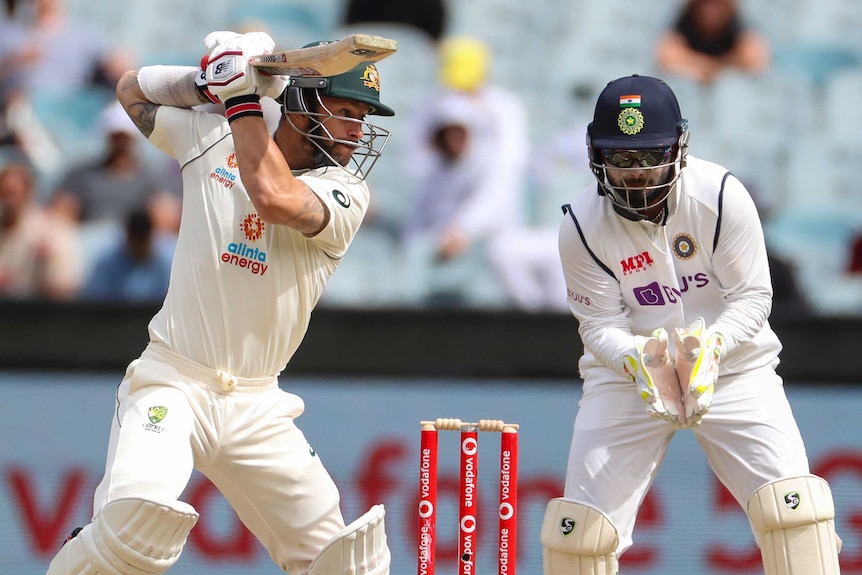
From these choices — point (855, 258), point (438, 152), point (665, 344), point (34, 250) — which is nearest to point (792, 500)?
point (665, 344)

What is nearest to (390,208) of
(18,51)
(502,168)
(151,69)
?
(502,168)

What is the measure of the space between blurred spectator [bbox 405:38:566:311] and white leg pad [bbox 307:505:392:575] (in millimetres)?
2666

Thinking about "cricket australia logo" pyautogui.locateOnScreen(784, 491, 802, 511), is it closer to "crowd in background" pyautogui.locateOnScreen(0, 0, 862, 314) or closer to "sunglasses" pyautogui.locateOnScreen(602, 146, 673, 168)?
"sunglasses" pyautogui.locateOnScreen(602, 146, 673, 168)

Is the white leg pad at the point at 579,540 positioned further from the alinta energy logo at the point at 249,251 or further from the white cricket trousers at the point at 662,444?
the alinta energy logo at the point at 249,251

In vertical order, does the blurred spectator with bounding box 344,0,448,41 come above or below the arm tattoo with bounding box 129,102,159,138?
A: above

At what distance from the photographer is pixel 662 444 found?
12.1ft

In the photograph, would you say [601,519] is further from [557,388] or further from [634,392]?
[557,388]

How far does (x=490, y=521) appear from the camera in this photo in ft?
19.1

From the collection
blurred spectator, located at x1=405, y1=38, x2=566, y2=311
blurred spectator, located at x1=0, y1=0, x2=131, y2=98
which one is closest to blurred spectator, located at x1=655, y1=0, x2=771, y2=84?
blurred spectator, located at x1=405, y1=38, x2=566, y2=311

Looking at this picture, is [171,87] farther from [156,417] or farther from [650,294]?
[650,294]

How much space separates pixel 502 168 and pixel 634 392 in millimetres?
3032

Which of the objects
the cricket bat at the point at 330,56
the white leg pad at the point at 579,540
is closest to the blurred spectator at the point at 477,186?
the white leg pad at the point at 579,540

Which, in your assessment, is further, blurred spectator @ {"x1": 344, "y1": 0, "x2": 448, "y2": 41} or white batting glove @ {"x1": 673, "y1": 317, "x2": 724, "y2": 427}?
blurred spectator @ {"x1": 344, "y1": 0, "x2": 448, "y2": 41}

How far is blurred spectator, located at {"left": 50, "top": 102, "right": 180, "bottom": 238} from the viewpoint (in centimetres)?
646
